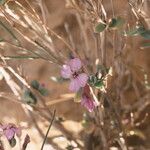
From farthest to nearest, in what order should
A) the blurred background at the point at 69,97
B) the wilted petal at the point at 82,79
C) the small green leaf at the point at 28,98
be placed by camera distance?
the blurred background at the point at 69,97
the small green leaf at the point at 28,98
the wilted petal at the point at 82,79

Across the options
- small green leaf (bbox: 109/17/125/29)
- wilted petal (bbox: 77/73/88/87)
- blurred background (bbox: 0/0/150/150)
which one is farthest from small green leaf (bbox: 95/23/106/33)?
blurred background (bbox: 0/0/150/150)

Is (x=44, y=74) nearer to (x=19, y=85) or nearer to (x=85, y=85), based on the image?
(x=19, y=85)

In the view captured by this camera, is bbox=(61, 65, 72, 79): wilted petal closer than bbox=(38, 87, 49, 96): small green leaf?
Yes

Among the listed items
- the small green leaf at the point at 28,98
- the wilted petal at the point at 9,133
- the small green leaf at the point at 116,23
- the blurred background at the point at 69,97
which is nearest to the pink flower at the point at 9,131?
the wilted petal at the point at 9,133

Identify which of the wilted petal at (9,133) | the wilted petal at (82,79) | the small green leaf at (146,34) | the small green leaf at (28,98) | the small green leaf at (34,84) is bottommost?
the wilted petal at (9,133)

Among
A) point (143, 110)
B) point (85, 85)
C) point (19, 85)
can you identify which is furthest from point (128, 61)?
point (85, 85)

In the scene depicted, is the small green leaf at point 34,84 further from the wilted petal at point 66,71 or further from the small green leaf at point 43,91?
the wilted petal at point 66,71

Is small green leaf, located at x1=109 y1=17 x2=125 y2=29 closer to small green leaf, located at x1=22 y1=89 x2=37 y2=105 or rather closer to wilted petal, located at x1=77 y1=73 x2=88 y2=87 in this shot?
wilted petal, located at x1=77 y1=73 x2=88 y2=87

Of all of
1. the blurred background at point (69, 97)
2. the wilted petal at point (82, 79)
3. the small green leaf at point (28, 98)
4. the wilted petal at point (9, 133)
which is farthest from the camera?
the blurred background at point (69, 97)
